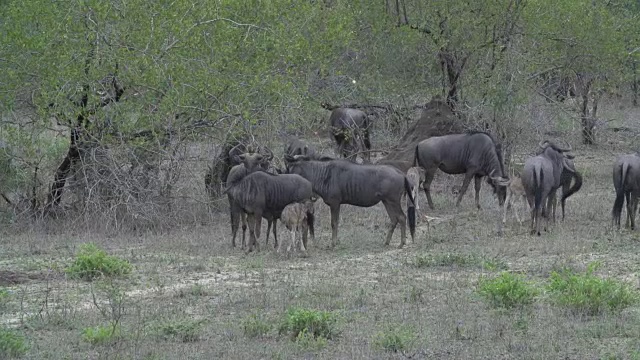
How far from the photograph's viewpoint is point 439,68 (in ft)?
77.5

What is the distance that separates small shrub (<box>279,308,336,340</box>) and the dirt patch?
449 cm

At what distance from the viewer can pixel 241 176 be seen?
637 inches

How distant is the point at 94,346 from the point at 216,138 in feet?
32.6

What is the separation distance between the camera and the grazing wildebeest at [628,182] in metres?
Answer: 16.4

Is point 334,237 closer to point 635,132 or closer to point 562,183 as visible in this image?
point 562,183

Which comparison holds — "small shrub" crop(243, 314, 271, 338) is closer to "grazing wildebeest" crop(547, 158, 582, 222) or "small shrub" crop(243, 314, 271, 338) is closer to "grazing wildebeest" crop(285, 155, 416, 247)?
"grazing wildebeest" crop(285, 155, 416, 247)

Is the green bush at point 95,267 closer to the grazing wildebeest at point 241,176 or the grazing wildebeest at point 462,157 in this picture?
the grazing wildebeest at point 241,176

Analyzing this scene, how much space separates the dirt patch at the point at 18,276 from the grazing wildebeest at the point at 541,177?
7.41 meters

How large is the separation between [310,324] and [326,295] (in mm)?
2092

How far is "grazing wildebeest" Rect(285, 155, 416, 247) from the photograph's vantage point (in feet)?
52.9

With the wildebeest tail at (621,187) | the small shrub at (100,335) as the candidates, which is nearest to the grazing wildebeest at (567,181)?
the wildebeest tail at (621,187)

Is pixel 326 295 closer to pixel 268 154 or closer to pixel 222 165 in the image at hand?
pixel 268 154

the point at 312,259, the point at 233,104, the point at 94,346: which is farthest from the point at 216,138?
the point at 94,346

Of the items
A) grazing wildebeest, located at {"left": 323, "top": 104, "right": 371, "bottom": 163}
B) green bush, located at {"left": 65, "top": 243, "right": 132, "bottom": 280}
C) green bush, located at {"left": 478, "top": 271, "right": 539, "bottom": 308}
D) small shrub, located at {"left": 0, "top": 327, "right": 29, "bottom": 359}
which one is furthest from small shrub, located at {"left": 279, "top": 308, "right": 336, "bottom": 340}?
grazing wildebeest, located at {"left": 323, "top": 104, "right": 371, "bottom": 163}
